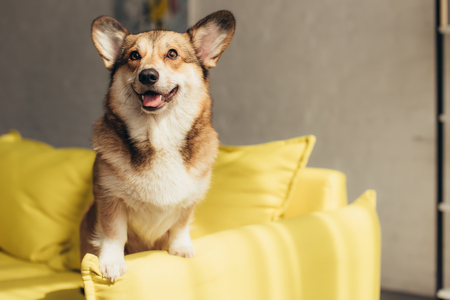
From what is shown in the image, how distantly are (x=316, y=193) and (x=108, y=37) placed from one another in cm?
84

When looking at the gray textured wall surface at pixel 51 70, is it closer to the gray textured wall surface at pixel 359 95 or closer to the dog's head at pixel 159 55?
the gray textured wall surface at pixel 359 95

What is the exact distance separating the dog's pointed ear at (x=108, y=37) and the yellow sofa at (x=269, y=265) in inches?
17.1

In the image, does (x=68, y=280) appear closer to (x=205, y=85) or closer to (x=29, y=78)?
(x=205, y=85)

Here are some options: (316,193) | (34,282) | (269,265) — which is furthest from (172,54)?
(34,282)

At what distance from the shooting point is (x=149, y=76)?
0.65 metres

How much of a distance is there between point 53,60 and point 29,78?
34 cm

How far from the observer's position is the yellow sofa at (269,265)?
2.04ft

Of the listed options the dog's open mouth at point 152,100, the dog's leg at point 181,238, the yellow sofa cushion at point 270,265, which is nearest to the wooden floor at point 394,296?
the yellow sofa cushion at point 270,265

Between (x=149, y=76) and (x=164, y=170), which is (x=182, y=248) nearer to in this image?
(x=164, y=170)

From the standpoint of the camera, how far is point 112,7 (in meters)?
2.42

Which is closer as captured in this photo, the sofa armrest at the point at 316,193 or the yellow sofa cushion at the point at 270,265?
the yellow sofa cushion at the point at 270,265

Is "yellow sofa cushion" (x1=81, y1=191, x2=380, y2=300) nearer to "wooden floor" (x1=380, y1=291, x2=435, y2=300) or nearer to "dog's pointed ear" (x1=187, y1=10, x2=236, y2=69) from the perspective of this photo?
"dog's pointed ear" (x1=187, y1=10, x2=236, y2=69)

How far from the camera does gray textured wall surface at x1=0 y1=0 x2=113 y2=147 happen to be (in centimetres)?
257

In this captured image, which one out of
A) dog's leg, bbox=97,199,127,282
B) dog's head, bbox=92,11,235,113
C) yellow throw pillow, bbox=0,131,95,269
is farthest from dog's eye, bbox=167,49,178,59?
yellow throw pillow, bbox=0,131,95,269
